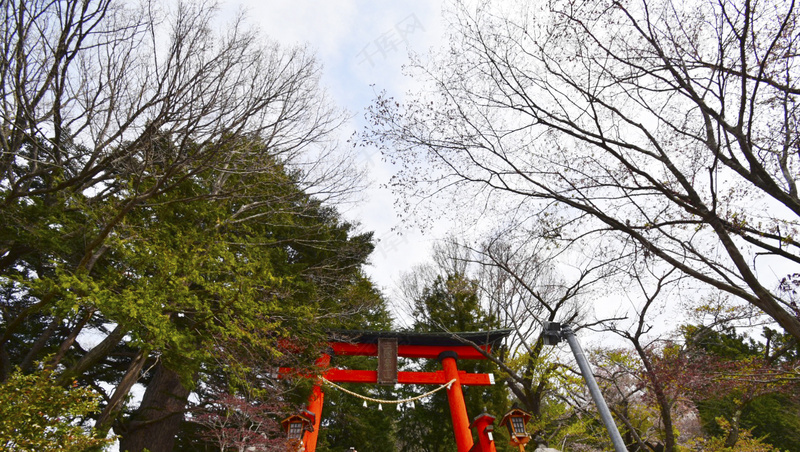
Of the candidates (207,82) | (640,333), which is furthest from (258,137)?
(640,333)

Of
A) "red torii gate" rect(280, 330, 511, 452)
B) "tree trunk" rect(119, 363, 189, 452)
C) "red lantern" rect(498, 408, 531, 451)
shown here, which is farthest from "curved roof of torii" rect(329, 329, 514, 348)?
"tree trunk" rect(119, 363, 189, 452)

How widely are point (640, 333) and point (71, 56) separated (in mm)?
9587

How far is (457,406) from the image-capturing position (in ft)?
31.8

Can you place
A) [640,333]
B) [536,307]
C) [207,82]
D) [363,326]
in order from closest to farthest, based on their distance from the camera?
[207,82], [640,333], [536,307], [363,326]

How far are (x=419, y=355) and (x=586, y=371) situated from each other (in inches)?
292

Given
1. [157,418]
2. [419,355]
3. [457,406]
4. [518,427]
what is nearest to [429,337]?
[419,355]

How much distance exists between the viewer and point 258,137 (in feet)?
19.7

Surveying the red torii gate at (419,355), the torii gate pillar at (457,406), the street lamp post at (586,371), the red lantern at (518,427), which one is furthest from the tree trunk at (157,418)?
the street lamp post at (586,371)

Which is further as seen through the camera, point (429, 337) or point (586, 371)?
point (429, 337)

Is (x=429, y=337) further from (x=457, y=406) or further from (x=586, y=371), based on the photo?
(x=586, y=371)

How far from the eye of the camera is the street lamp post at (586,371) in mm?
3742

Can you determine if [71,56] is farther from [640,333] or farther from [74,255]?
[640,333]

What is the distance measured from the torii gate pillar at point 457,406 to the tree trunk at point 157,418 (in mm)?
6366

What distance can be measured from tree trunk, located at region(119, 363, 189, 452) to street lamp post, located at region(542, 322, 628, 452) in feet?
23.8
